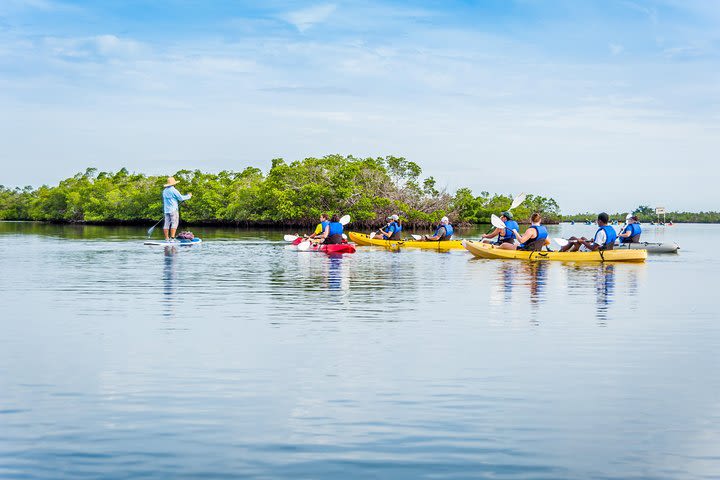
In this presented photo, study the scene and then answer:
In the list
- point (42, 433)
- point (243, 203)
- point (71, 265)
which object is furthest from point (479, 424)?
point (243, 203)

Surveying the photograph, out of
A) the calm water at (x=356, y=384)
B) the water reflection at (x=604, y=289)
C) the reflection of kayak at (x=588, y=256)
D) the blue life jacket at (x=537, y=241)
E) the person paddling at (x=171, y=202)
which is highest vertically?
the person paddling at (x=171, y=202)

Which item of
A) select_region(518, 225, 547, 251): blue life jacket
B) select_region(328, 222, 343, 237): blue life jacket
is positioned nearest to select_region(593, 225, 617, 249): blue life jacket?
select_region(518, 225, 547, 251): blue life jacket

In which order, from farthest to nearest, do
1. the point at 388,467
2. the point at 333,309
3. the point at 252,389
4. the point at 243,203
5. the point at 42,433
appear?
the point at 243,203
the point at 333,309
the point at 252,389
the point at 42,433
the point at 388,467

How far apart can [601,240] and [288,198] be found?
172 feet

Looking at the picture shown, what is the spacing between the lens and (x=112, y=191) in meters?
103

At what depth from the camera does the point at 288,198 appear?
247 feet

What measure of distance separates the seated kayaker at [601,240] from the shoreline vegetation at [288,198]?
48.8 m

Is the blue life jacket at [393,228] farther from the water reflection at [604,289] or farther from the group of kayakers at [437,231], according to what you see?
the water reflection at [604,289]

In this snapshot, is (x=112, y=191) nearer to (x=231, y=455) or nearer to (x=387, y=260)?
(x=387, y=260)

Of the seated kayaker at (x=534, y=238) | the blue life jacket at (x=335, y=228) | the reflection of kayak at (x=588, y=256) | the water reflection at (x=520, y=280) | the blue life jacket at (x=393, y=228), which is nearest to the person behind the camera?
the water reflection at (x=520, y=280)

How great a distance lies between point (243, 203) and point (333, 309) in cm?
7123

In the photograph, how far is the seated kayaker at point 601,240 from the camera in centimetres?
2436

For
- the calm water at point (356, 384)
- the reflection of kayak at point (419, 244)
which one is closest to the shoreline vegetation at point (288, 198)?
the reflection of kayak at point (419, 244)

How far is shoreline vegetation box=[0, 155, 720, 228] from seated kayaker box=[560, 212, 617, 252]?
48.8 metres
